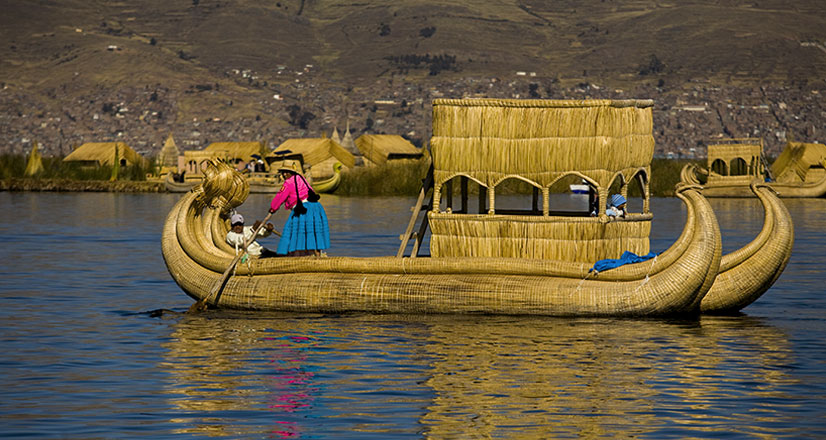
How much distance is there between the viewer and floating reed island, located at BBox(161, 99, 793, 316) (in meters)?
14.2

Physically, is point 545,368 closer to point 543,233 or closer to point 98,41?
point 543,233

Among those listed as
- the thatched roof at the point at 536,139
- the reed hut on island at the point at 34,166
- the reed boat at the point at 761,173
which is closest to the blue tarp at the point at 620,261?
the thatched roof at the point at 536,139

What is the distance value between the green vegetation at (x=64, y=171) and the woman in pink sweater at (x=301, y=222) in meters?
48.6

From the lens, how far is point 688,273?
13898mm

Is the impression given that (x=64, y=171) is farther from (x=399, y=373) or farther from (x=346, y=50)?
(x=346, y=50)

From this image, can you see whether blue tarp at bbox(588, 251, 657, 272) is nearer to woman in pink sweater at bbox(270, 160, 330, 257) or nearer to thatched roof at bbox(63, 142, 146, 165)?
woman in pink sweater at bbox(270, 160, 330, 257)

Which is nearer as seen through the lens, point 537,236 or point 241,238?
point 537,236

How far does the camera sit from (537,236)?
1512cm

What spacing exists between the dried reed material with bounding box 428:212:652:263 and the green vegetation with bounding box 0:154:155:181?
162 feet

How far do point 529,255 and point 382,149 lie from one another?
206ft

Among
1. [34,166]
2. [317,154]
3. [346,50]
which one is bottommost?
[34,166]

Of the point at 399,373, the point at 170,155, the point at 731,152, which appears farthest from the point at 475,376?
the point at 170,155

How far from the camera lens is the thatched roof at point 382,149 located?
77500 mm

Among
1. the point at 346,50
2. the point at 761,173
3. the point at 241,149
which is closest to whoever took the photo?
the point at 761,173
